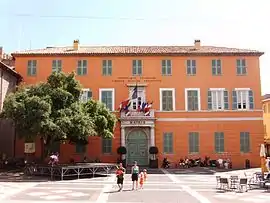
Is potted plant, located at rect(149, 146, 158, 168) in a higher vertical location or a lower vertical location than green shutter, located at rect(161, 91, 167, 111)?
lower

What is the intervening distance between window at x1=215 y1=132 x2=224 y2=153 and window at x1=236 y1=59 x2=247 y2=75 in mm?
6238

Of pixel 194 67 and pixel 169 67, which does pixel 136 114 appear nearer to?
pixel 169 67

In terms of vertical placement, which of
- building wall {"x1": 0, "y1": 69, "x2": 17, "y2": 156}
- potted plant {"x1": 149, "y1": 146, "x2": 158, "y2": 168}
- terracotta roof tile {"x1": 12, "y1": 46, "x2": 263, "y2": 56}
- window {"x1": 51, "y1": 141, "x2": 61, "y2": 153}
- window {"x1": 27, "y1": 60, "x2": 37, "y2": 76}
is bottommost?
potted plant {"x1": 149, "y1": 146, "x2": 158, "y2": 168}

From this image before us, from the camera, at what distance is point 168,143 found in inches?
1339

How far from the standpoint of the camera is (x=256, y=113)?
34.3 metres

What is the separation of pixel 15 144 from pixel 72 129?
33.3 ft

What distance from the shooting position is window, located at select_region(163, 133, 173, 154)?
33906 millimetres

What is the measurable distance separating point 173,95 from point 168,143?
14.9 feet

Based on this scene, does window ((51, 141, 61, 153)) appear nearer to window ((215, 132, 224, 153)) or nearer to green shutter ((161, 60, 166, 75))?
green shutter ((161, 60, 166, 75))

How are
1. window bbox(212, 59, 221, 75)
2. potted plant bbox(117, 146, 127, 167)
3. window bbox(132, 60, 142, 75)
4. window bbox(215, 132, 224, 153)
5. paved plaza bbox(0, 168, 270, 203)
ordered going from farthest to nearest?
window bbox(212, 59, 221, 75) → window bbox(132, 60, 142, 75) → window bbox(215, 132, 224, 153) → potted plant bbox(117, 146, 127, 167) → paved plaza bbox(0, 168, 270, 203)

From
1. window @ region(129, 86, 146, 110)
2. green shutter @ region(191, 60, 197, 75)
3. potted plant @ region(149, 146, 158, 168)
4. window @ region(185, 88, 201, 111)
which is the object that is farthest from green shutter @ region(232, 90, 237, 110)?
window @ region(129, 86, 146, 110)

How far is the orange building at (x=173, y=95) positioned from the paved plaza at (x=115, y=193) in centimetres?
1163

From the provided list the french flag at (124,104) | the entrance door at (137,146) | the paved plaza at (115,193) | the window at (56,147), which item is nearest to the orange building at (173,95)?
the entrance door at (137,146)

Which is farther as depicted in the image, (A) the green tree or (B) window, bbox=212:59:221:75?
(B) window, bbox=212:59:221:75
